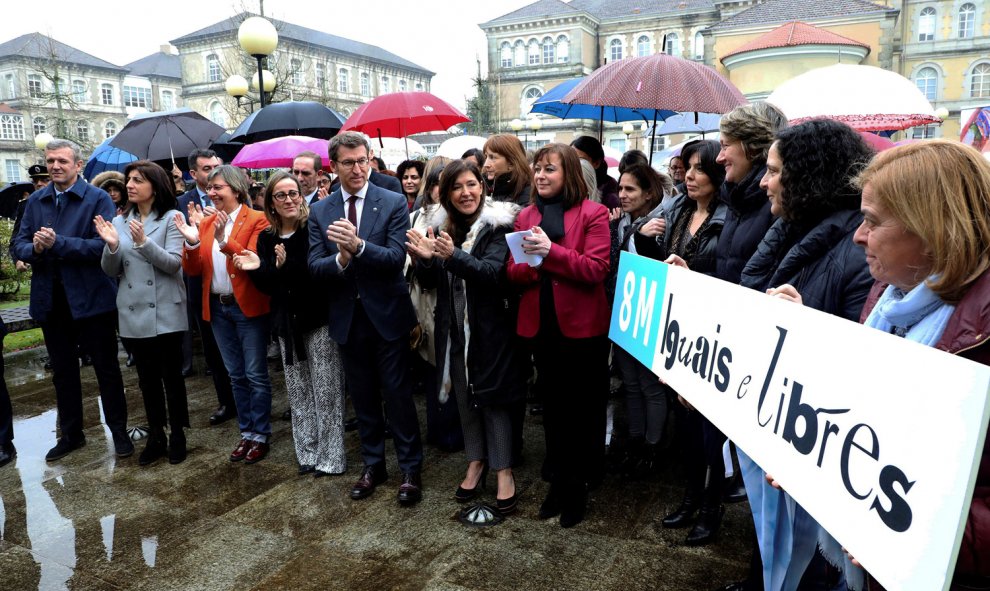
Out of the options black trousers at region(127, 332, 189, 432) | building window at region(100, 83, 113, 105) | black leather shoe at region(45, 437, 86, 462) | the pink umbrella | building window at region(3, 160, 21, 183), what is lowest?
black leather shoe at region(45, 437, 86, 462)

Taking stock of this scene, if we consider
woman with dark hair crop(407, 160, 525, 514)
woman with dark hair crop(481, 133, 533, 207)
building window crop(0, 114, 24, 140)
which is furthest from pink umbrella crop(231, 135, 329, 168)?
building window crop(0, 114, 24, 140)

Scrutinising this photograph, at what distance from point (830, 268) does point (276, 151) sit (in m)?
6.75

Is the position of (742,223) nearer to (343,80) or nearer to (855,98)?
(855,98)

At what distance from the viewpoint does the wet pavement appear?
3.30 m

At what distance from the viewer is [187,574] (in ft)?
11.2

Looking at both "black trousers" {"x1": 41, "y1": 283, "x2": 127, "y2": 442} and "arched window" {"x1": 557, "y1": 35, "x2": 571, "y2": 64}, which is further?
"arched window" {"x1": 557, "y1": 35, "x2": 571, "y2": 64}

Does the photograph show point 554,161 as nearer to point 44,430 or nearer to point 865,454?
point 865,454

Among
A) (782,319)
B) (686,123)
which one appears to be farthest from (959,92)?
(782,319)

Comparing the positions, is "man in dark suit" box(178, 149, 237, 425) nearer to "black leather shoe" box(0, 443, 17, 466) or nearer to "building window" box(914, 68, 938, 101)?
"black leather shoe" box(0, 443, 17, 466)

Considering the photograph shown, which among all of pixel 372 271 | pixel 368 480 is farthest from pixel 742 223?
pixel 368 480

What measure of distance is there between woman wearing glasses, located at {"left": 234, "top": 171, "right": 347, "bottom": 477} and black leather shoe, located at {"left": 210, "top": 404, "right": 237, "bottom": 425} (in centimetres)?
149

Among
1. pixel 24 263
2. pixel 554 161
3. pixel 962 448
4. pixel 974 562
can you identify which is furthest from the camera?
pixel 24 263

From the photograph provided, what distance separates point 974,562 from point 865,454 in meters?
0.31

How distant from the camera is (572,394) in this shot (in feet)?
12.7
